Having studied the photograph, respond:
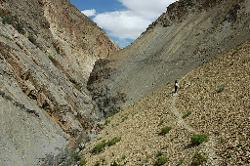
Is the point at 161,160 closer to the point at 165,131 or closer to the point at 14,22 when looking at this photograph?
the point at 165,131

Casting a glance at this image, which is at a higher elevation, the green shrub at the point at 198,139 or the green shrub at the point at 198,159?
the green shrub at the point at 198,139

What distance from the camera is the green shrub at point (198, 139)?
32.0 metres

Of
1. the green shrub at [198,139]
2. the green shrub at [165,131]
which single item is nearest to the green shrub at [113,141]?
the green shrub at [165,131]

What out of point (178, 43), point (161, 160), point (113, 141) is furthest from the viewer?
point (178, 43)

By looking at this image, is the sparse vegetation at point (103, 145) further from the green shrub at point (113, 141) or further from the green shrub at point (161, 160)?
the green shrub at point (161, 160)

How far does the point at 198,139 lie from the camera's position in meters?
32.2

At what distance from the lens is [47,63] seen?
7325 cm

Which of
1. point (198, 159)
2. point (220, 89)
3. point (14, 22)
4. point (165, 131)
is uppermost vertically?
point (14, 22)

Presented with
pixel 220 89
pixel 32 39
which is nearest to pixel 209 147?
pixel 220 89

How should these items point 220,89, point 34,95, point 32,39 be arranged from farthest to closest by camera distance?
point 32,39
point 34,95
point 220,89

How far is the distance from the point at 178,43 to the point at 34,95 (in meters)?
31.8

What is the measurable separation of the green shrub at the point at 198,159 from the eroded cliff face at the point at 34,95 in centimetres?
1965

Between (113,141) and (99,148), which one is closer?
(99,148)

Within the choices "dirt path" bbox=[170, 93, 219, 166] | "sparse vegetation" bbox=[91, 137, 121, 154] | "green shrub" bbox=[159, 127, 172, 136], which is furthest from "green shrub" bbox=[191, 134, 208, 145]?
"sparse vegetation" bbox=[91, 137, 121, 154]
